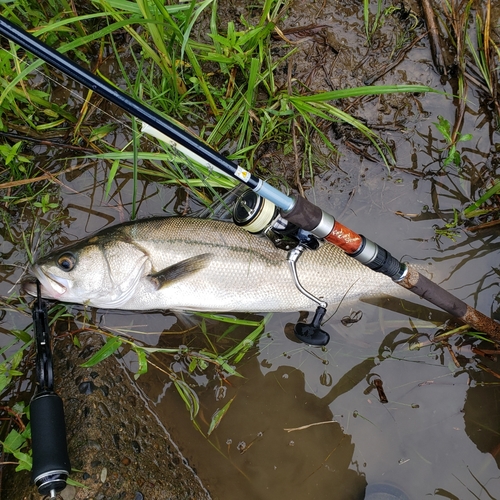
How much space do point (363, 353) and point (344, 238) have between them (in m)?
1.37

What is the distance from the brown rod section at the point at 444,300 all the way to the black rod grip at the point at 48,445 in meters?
2.24

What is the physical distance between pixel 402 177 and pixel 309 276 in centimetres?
122

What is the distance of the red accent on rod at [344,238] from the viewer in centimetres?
246

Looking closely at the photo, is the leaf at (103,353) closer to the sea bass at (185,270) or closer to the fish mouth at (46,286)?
the sea bass at (185,270)

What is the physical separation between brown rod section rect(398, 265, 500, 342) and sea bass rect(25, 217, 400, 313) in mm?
537

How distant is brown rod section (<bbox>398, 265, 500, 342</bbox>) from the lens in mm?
2682

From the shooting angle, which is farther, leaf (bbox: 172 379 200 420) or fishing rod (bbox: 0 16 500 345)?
leaf (bbox: 172 379 200 420)

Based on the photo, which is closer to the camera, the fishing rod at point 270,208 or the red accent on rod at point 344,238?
the fishing rod at point 270,208

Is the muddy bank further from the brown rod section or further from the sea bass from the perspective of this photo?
the brown rod section

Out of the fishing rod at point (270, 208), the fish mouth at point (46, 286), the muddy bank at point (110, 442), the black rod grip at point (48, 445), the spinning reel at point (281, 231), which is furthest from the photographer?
the fish mouth at point (46, 286)

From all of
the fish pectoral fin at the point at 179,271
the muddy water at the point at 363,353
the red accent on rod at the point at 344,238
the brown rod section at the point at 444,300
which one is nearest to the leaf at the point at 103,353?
the fish pectoral fin at the point at 179,271

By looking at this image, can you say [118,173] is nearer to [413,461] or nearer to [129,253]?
[129,253]

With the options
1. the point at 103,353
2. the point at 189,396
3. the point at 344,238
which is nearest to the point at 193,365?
the point at 189,396

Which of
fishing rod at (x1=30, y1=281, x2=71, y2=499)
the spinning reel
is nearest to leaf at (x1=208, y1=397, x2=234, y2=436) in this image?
the spinning reel
